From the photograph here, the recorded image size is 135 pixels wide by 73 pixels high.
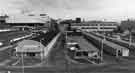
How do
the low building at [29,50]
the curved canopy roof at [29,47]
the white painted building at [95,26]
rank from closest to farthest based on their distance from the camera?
the low building at [29,50], the curved canopy roof at [29,47], the white painted building at [95,26]

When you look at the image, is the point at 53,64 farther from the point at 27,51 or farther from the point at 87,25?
the point at 87,25

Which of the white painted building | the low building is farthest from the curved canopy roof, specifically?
the white painted building

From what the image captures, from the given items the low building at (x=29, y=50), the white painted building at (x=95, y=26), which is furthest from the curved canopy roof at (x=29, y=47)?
the white painted building at (x=95, y=26)

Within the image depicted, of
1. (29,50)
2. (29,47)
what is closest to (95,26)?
(29,47)

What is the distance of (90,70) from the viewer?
2420 cm

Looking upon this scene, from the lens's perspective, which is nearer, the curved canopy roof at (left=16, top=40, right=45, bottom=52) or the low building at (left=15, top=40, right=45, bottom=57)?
the low building at (left=15, top=40, right=45, bottom=57)

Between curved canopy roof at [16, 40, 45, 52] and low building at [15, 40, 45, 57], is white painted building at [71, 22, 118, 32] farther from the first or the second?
low building at [15, 40, 45, 57]

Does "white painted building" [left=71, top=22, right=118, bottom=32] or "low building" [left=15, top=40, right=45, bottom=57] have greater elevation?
"white painted building" [left=71, top=22, right=118, bottom=32]

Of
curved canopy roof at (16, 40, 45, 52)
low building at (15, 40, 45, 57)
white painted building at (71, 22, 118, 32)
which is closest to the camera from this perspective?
low building at (15, 40, 45, 57)

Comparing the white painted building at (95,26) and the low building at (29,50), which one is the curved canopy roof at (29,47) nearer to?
the low building at (29,50)

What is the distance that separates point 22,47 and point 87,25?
343 feet

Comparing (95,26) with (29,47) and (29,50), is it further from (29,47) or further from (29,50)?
(29,50)

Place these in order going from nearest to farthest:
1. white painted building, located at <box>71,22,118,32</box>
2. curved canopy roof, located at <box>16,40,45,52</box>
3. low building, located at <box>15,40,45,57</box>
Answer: low building, located at <box>15,40,45,57</box> → curved canopy roof, located at <box>16,40,45,52</box> → white painted building, located at <box>71,22,118,32</box>

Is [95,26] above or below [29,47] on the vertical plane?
above
